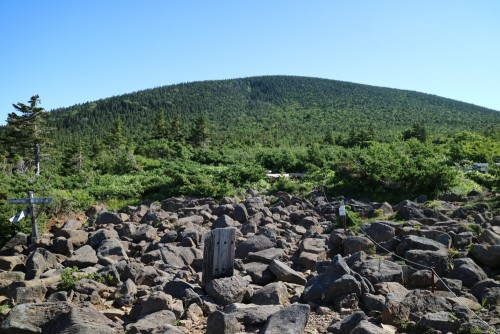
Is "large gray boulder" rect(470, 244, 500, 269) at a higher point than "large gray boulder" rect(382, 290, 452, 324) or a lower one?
higher

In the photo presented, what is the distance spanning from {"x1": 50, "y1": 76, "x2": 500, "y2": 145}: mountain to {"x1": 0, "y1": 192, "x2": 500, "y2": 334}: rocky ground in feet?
138

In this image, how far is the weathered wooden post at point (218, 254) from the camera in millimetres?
5777

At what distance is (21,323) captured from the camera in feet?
13.9

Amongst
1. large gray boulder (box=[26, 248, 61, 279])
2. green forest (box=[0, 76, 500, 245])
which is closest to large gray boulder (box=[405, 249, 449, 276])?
large gray boulder (box=[26, 248, 61, 279])

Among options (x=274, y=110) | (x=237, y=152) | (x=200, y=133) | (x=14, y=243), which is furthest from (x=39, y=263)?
A: (x=274, y=110)

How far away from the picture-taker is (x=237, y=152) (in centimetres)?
3197

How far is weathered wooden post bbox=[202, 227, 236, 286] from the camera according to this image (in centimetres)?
578

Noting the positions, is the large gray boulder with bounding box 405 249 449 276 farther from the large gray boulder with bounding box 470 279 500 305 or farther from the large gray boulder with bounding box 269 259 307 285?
the large gray boulder with bounding box 269 259 307 285

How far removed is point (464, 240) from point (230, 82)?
10203 centimetres

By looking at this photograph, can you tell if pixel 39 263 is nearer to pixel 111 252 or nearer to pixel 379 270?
pixel 111 252

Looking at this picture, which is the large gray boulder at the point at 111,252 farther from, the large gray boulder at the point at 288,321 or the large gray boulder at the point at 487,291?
the large gray boulder at the point at 487,291

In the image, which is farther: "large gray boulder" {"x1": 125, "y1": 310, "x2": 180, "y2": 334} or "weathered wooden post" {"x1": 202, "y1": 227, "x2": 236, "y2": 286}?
"weathered wooden post" {"x1": 202, "y1": 227, "x2": 236, "y2": 286}

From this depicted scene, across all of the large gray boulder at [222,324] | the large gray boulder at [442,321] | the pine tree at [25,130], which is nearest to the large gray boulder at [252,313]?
the large gray boulder at [222,324]

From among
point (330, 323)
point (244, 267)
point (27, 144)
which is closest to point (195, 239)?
point (244, 267)
